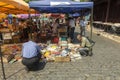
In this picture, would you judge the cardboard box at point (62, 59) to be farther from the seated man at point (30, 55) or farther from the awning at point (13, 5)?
the awning at point (13, 5)

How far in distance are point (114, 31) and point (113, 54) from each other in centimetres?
834

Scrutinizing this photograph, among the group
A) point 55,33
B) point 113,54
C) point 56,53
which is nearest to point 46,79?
point 56,53

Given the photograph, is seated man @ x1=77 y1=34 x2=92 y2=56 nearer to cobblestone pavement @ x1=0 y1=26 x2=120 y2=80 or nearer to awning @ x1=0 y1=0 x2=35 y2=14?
cobblestone pavement @ x1=0 y1=26 x2=120 y2=80

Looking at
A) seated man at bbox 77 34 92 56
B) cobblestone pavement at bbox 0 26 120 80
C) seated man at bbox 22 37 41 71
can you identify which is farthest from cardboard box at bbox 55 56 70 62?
seated man at bbox 22 37 41 71

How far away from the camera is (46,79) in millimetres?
7496

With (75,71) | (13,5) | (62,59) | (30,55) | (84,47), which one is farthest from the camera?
(84,47)

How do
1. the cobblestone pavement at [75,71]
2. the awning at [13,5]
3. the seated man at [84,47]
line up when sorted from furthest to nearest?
the seated man at [84,47], the cobblestone pavement at [75,71], the awning at [13,5]

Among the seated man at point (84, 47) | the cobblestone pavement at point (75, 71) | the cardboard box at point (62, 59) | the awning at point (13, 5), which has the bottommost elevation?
the cobblestone pavement at point (75, 71)

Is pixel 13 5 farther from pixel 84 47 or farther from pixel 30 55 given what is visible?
pixel 84 47

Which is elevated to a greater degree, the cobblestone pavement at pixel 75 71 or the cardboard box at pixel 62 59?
the cardboard box at pixel 62 59

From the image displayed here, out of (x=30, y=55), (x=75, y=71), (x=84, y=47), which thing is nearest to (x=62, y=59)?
(x=75, y=71)

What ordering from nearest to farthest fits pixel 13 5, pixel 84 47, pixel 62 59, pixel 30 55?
pixel 13 5
pixel 30 55
pixel 62 59
pixel 84 47

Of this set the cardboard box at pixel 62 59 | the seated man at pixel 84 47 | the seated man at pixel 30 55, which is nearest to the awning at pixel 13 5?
the seated man at pixel 30 55

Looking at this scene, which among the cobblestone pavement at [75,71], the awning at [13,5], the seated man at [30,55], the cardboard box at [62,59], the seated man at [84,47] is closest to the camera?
the awning at [13,5]
